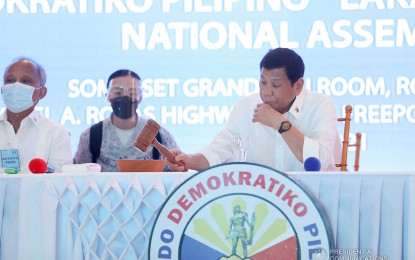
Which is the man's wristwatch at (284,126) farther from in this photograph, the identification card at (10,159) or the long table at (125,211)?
the identification card at (10,159)

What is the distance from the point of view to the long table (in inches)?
91.4

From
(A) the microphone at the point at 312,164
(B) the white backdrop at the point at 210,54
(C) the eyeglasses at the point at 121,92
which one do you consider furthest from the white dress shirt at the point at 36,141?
(A) the microphone at the point at 312,164

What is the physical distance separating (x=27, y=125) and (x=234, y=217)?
→ 166 centimetres

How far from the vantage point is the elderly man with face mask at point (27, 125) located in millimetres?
3525

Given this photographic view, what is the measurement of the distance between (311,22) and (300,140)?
174 centimetres

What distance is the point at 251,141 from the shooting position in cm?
332

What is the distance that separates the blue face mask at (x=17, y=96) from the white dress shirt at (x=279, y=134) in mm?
921

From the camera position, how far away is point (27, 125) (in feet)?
11.8

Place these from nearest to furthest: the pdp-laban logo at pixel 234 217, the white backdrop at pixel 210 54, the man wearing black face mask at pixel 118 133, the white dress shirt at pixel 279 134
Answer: the pdp-laban logo at pixel 234 217, the white dress shirt at pixel 279 134, the man wearing black face mask at pixel 118 133, the white backdrop at pixel 210 54

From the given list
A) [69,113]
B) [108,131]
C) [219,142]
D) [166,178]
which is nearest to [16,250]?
[166,178]

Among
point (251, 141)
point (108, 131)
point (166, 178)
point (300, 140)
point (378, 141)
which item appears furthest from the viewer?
point (378, 141)

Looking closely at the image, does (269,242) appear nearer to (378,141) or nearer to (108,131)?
(108,131)

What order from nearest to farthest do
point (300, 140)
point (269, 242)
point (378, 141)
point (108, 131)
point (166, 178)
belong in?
point (269, 242), point (166, 178), point (300, 140), point (108, 131), point (378, 141)

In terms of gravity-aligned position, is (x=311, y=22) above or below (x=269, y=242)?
above
